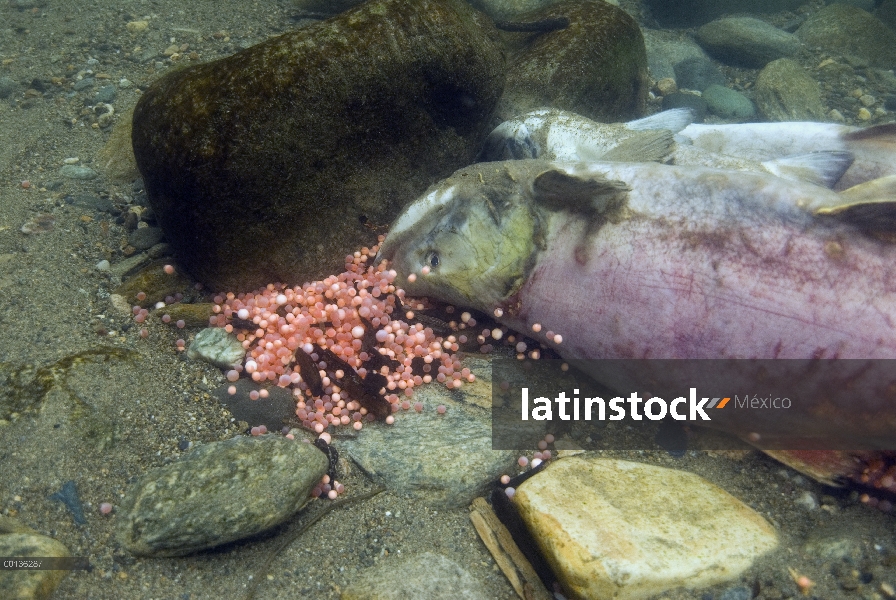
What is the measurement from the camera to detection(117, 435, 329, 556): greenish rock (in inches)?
90.1

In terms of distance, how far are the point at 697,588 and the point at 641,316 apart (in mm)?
1284

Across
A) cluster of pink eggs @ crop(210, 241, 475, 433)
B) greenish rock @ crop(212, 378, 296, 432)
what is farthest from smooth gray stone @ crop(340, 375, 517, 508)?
greenish rock @ crop(212, 378, 296, 432)

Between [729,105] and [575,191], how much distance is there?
5187 millimetres

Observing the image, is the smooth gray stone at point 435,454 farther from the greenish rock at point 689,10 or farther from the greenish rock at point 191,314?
the greenish rock at point 689,10

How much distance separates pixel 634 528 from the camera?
2404 mm

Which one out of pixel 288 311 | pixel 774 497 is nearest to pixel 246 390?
pixel 288 311

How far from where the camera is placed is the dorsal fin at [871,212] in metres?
2.54

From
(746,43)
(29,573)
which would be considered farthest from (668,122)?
(29,573)

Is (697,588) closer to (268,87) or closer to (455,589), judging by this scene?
(455,589)

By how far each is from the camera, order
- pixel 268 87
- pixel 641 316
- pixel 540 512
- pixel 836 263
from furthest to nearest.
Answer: pixel 268 87 < pixel 641 316 < pixel 836 263 < pixel 540 512

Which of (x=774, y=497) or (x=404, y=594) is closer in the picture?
(x=404, y=594)

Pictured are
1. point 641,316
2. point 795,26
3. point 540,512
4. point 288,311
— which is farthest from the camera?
point 795,26

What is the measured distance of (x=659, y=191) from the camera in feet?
A: 10.1

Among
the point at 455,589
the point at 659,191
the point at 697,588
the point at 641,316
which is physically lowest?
the point at 455,589
